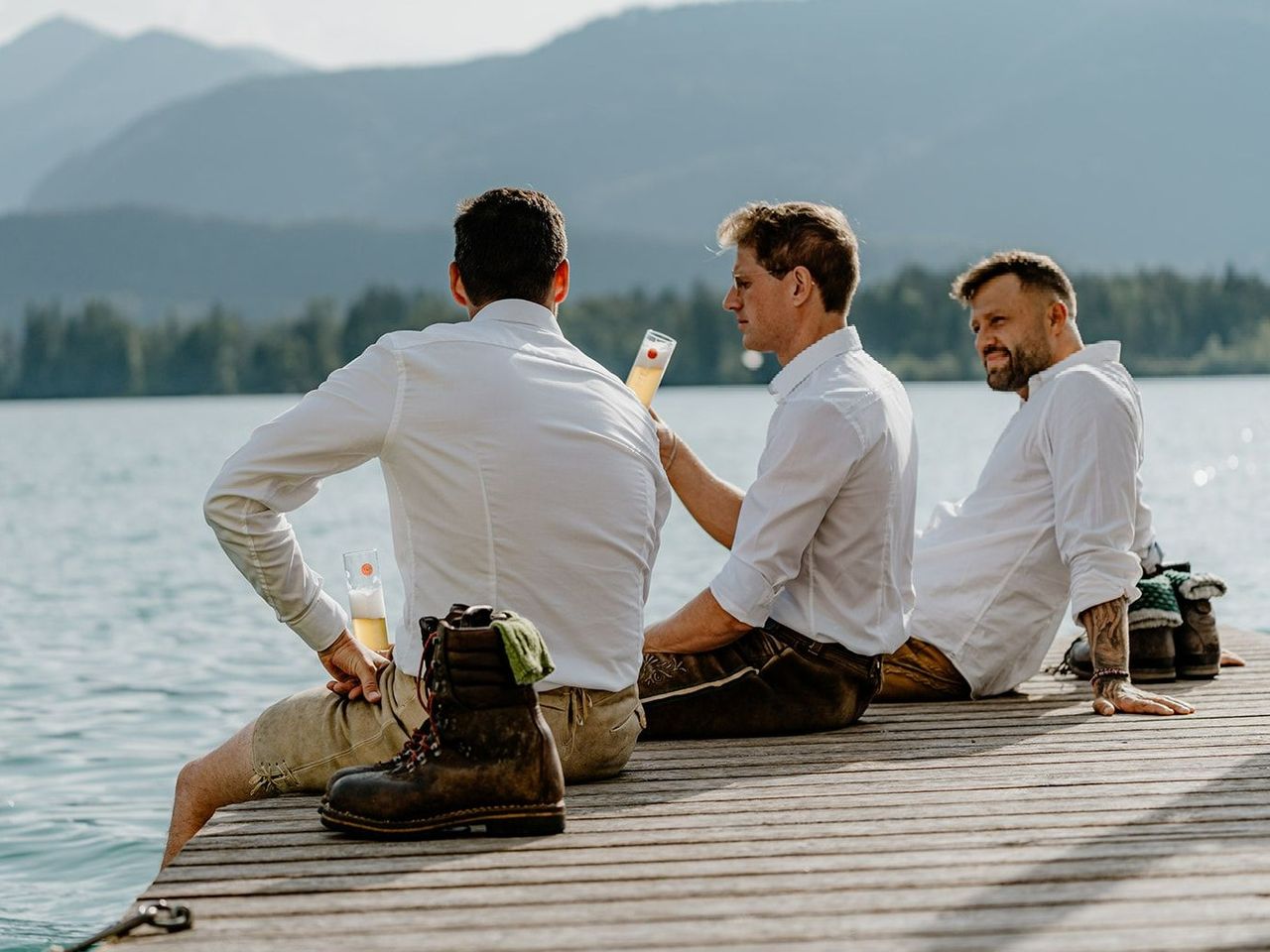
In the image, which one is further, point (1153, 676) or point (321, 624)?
point (1153, 676)

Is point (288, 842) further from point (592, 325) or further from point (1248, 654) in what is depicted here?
point (592, 325)

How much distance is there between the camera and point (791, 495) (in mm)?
4430

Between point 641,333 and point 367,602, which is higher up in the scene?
point 641,333

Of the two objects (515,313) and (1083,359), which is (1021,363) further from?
(515,313)

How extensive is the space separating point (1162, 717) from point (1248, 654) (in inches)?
64.9

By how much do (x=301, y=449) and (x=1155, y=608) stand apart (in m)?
3.21

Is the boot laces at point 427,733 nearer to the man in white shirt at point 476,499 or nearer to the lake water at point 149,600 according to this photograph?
the man in white shirt at point 476,499

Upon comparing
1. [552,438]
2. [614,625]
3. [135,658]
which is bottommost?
[135,658]

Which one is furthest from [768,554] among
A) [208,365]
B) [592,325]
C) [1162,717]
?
[208,365]

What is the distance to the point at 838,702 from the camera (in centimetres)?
469

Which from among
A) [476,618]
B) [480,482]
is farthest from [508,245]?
[476,618]

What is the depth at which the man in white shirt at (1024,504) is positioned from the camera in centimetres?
498

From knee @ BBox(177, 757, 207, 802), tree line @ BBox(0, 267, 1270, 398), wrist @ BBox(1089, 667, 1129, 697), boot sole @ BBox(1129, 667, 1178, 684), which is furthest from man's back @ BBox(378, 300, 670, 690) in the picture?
tree line @ BBox(0, 267, 1270, 398)

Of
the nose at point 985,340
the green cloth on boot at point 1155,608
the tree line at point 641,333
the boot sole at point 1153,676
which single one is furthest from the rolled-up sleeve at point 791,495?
the tree line at point 641,333
